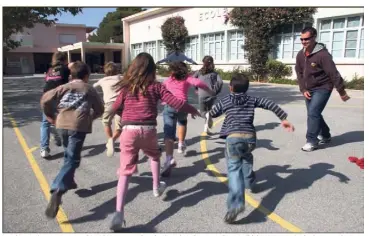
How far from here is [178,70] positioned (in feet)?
15.8

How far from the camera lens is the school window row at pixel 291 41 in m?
16.5

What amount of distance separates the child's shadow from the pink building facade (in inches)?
1792

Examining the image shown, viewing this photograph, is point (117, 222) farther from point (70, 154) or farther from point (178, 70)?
point (178, 70)

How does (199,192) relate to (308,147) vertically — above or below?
below

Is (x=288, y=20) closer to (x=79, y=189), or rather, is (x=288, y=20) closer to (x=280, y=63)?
(x=280, y=63)

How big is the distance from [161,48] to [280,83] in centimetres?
1563

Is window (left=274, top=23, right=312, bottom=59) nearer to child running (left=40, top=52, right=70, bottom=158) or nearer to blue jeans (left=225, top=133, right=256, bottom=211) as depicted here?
child running (left=40, top=52, right=70, bottom=158)

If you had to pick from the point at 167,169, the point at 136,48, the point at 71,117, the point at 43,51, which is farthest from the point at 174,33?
the point at 43,51

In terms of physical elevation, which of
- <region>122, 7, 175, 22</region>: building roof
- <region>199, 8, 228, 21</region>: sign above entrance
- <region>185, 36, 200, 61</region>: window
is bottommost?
<region>185, 36, 200, 61</region>: window

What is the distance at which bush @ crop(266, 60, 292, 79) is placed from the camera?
1989 centimetres

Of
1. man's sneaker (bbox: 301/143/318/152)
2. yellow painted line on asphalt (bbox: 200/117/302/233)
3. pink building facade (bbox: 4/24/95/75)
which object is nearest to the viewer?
yellow painted line on asphalt (bbox: 200/117/302/233)

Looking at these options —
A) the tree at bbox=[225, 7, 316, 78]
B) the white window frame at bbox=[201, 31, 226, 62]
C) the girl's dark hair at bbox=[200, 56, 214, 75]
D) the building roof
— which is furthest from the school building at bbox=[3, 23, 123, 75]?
the girl's dark hair at bbox=[200, 56, 214, 75]

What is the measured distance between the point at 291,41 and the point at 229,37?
17.2ft

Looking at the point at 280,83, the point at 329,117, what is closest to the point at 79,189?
the point at 329,117
